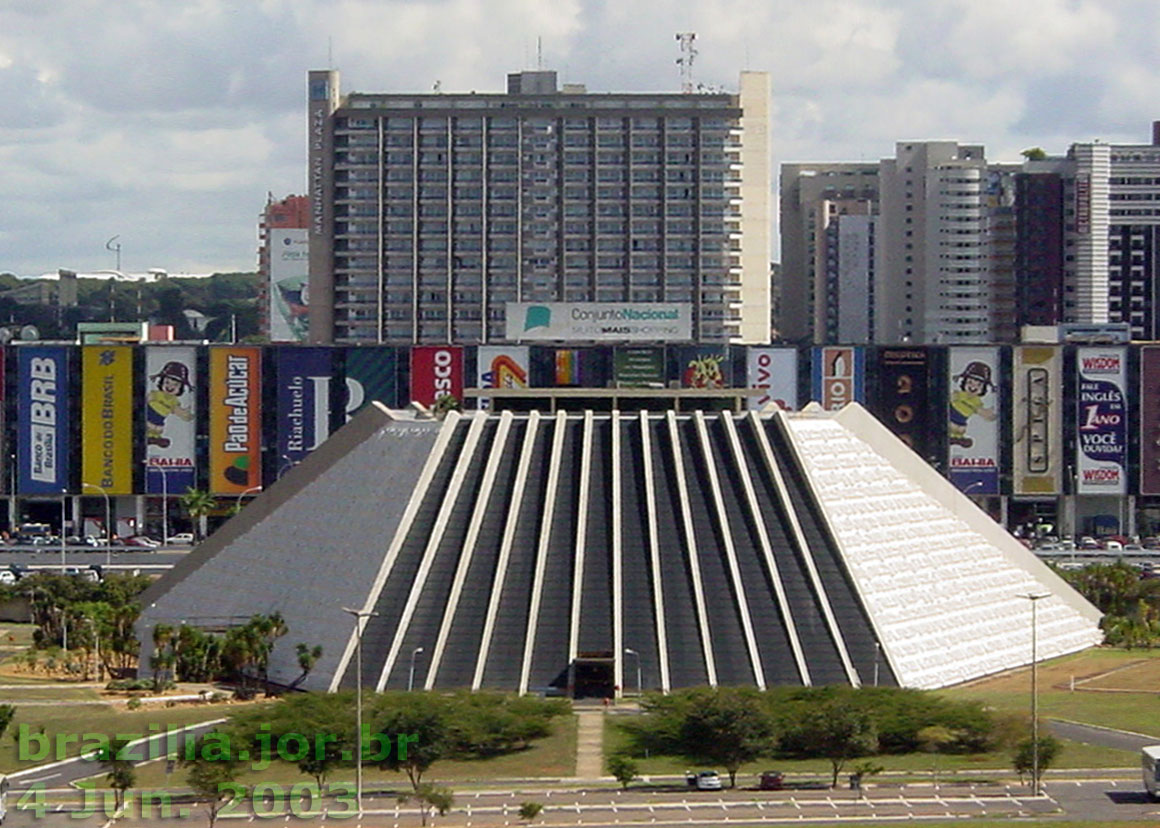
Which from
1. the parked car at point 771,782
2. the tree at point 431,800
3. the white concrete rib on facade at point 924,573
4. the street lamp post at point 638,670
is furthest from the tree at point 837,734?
the white concrete rib on facade at point 924,573

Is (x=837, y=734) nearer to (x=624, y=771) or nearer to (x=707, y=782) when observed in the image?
(x=707, y=782)

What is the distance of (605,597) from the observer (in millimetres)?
129625

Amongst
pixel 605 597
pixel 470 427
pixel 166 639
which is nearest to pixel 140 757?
pixel 166 639

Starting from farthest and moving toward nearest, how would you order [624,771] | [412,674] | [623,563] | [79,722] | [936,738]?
[623,563] < [412,674] < [79,722] < [936,738] < [624,771]

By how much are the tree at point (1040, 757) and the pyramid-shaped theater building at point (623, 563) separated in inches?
849

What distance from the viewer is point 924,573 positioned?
138 metres

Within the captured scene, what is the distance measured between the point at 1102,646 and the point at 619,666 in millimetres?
35732

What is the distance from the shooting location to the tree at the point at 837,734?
342 ft

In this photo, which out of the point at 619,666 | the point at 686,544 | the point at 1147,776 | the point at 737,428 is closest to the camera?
the point at 1147,776

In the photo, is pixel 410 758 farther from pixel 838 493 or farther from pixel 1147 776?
pixel 838 493

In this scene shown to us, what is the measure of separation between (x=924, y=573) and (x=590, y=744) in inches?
1304

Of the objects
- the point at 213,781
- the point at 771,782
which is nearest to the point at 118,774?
the point at 213,781

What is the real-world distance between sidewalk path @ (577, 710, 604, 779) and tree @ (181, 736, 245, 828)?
16051mm

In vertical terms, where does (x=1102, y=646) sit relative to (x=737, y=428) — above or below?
below
